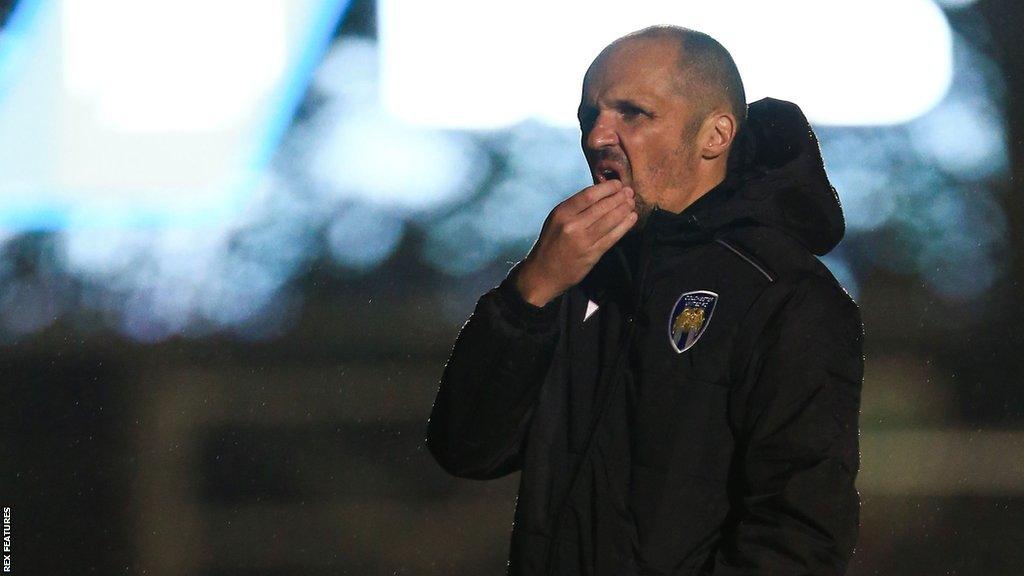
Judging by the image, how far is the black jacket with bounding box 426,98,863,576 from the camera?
0.92m

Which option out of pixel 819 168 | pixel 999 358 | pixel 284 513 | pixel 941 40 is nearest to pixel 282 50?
pixel 284 513

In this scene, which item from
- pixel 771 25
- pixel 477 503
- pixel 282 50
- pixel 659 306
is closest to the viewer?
pixel 659 306

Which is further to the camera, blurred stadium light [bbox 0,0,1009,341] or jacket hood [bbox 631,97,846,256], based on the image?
blurred stadium light [bbox 0,0,1009,341]

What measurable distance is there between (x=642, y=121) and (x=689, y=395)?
1.03 ft

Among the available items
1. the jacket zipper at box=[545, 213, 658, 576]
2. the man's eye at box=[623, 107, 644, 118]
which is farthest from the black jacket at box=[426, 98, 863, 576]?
the man's eye at box=[623, 107, 644, 118]

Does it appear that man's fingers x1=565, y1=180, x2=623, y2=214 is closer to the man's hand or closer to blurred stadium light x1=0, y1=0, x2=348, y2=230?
the man's hand

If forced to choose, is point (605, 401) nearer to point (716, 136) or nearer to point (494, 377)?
point (494, 377)

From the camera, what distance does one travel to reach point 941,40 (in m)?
2.52

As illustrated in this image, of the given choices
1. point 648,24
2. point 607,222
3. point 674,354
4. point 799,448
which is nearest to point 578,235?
point 607,222

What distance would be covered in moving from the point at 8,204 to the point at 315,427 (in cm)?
97

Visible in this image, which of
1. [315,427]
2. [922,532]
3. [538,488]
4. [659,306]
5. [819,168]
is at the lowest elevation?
[922,532]

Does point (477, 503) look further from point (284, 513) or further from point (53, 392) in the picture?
point (53, 392)

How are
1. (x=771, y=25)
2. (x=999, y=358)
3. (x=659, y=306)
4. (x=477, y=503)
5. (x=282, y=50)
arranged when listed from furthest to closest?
(x=477, y=503) < (x=999, y=358) < (x=282, y=50) < (x=771, y=25) < (x=659, y=306)

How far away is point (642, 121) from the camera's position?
1.13 meters
